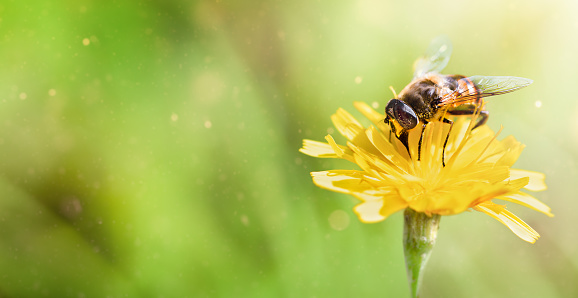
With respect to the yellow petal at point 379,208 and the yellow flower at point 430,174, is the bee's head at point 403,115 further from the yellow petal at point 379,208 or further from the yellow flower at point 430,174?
the yellow petal at point 379,208

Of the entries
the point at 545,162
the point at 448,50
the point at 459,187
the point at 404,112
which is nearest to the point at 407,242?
the point at 459,187

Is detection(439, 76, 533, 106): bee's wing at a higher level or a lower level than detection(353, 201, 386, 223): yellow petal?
higher

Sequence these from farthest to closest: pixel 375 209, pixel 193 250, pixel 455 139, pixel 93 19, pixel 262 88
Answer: pixel 262 88 → pixel 93 19 → pixel 193 250 → pixel 455 139 → pixel 375 209

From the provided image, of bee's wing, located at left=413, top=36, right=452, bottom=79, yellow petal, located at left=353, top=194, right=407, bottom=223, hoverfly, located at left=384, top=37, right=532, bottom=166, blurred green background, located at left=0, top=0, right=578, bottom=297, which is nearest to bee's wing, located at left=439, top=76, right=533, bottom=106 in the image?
hoverfly, located at left=384, top=37, right=532, bottom=166

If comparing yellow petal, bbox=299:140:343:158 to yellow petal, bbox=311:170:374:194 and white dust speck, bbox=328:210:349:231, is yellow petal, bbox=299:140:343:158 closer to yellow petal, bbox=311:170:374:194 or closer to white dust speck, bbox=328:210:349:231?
yellow petal, bbox=311:170:374:194

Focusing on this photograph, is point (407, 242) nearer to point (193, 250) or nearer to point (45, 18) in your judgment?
point (193, 250)

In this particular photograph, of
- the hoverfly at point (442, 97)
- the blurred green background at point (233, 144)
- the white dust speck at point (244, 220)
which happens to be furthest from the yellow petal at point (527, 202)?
the white dust speck at point (244, 220)
